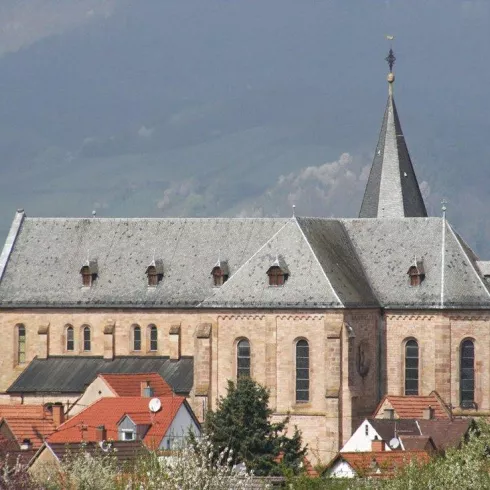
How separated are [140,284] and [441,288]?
15.1m

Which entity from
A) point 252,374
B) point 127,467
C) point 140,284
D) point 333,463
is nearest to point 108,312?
point 140,284

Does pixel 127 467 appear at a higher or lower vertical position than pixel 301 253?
lower

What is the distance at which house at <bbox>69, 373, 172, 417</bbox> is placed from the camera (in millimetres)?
86188

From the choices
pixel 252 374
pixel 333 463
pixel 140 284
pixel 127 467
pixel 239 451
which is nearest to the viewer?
pixel 127 467

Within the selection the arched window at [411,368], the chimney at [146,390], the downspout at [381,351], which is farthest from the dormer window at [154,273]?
the arched window at [411,368]

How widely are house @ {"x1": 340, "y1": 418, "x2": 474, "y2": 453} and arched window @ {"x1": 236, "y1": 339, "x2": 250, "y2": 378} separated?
714 cm

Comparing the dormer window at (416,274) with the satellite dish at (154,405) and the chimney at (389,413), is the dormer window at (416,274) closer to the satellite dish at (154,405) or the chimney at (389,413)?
the chimney at (389,413)

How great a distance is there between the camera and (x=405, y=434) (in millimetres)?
76750

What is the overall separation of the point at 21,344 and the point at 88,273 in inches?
201

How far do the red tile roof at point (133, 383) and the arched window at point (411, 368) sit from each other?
11008 millimetres

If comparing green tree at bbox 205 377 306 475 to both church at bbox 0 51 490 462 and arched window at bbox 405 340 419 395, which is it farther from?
arched window at bbox 405 340 419 395

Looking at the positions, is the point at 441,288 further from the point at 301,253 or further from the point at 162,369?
the point at 162,369

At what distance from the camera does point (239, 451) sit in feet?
227

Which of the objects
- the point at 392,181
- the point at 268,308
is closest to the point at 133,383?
the point at 268,308
